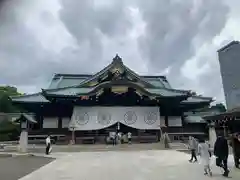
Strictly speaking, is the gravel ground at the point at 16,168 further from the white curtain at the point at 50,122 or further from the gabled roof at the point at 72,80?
the gabled roof at the point at 72,80

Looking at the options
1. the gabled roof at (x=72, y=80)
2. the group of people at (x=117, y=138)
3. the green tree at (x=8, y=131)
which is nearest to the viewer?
the group of people at (x=117, y=138)

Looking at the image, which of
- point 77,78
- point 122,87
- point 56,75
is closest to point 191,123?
point 122,87

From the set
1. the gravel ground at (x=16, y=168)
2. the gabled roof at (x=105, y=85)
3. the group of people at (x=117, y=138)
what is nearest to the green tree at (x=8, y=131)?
the gabled roof at (x=105, y=85)

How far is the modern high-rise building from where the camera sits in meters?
15.3

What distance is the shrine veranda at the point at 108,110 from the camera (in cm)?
2877

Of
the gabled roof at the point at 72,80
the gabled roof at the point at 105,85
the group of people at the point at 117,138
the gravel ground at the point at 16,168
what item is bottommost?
the gravel ground at the point at 16,168

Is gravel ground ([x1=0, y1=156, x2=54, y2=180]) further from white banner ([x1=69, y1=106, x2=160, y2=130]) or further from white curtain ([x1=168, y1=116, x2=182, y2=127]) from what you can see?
white curtain ([x1=168, y1=116, x2=182, y2=127])

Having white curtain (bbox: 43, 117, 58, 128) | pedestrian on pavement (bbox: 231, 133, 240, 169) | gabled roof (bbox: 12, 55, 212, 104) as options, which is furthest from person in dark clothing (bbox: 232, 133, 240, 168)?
white curtain (bbox: 43, 117, 58, 128)

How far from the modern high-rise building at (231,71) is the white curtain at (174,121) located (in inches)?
645

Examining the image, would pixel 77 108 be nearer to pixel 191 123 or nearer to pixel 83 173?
pixel 191 123

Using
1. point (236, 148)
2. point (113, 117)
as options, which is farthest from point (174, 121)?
point (236, 148)

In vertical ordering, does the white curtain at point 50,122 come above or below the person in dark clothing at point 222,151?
above

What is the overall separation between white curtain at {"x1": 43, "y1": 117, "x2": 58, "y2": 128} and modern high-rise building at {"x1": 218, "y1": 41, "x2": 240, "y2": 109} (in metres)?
19.5

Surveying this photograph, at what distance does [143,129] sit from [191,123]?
6745 millimetres
